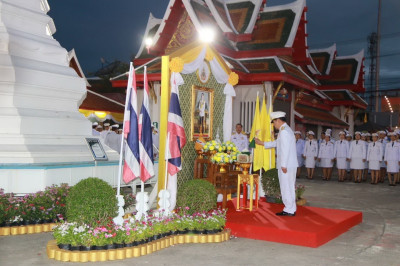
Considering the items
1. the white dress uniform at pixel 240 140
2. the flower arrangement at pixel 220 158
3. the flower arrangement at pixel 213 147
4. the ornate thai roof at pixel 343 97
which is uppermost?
the ornate thai roof at pixel 343 97

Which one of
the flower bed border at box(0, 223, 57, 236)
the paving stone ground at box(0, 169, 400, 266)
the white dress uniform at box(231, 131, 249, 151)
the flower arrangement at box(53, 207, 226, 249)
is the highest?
the white dress uniform at box(231, 131, 249, 151)

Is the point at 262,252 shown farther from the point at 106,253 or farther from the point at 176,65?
the point at 176,65

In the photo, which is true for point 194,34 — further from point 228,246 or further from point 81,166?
point 228,246

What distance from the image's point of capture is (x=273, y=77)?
54.1 ft

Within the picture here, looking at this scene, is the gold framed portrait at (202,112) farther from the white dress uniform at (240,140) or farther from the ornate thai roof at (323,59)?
the ornate thai roof at (323,59)

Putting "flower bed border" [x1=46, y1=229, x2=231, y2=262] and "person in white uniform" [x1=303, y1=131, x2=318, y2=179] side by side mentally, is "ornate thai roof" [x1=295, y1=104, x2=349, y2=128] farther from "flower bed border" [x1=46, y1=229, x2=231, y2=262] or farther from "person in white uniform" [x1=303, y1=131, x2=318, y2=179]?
"flower bed border" [x1=46, y1=229, x2=231, y2=262]

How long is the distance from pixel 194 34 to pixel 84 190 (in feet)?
40.0

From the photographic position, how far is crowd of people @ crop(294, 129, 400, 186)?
15953mm

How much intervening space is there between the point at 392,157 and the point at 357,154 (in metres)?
1.31

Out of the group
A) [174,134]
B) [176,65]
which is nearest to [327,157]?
[176,65]

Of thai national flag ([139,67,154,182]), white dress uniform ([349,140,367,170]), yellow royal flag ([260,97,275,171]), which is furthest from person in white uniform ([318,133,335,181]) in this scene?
thai national flag ([139,67,154,182])

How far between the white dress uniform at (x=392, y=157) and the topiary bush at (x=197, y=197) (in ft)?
35.2

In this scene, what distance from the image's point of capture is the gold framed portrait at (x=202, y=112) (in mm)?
9117

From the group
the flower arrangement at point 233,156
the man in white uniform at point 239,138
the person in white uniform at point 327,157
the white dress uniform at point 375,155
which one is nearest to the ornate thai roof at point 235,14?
the man in white uniform at point 239,138
